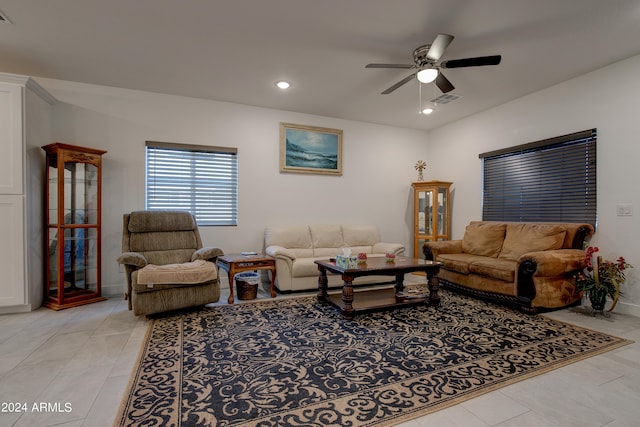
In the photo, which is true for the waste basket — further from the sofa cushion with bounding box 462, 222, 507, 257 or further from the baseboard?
the baseboard

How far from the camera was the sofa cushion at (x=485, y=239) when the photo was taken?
412 centimetres

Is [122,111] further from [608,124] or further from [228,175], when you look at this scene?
[608,124]

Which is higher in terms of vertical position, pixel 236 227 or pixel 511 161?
pixel 511 161

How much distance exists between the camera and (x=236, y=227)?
450 cm

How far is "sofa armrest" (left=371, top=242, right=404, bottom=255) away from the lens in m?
4.52

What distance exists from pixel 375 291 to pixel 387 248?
41.7 inches

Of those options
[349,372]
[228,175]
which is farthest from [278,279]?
[349,372]

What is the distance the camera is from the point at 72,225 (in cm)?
343

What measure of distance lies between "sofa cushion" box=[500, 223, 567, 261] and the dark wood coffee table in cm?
117

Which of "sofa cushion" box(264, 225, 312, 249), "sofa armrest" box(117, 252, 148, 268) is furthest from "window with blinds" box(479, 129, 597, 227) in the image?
"sofa armrest" box(117, 252, 148, 268)

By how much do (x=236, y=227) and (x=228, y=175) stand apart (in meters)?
0.77

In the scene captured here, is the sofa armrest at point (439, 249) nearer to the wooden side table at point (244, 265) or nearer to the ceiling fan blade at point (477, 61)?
the wooden side table at point (244, 265)

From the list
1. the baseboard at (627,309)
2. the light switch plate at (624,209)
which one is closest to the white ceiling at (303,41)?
the light switch plate at (624,209)

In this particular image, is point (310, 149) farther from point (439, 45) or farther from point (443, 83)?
point (439, 45)
